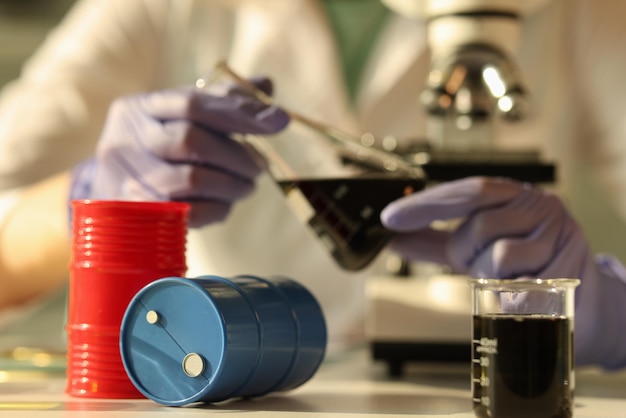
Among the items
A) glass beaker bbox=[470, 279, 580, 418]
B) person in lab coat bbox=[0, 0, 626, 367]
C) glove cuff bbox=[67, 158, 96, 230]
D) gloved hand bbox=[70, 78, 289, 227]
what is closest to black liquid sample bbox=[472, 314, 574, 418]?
glass beaker bbox=[470, 279, 580, 418]

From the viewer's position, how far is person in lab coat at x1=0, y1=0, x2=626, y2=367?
1.85m

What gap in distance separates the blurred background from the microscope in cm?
257

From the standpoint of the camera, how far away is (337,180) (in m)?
1.11

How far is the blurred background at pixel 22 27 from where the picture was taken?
3.64 meters

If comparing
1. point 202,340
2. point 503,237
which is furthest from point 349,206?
point 202,340

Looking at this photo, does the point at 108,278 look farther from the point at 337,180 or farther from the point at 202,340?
the point at 337,180

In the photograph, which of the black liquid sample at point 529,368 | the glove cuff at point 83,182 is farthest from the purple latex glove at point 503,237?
the glove cuff at point 83,182

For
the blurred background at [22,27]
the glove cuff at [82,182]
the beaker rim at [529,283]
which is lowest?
the beaker rim at [529,283]

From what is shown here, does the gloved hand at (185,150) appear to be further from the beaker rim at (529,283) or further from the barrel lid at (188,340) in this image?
the beaker rim at (529,283)

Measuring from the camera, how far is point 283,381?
0.97 metres

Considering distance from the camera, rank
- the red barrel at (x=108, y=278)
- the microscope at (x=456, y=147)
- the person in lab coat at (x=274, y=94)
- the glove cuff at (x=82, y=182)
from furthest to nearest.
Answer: the person in lab coat at (x=274, y=94) < the glove cuff at (x=82, y=182) < the microscope at (x=456, y=147) < the red barrel at (x=108, y=278)

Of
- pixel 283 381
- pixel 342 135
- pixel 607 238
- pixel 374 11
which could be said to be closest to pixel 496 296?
pixel 283 381

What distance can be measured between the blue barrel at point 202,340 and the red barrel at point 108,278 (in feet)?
0.15

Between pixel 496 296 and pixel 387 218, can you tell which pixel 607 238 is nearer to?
pixel 387 218
